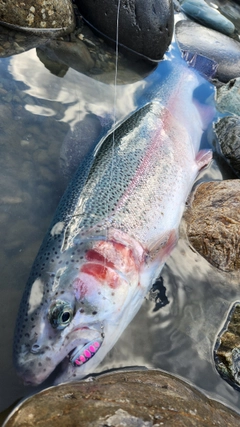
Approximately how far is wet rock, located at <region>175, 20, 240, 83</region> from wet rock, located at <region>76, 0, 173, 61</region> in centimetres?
59

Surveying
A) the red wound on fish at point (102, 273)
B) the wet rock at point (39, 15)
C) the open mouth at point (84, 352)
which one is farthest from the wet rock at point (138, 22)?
the open mouth at point (84, 352)

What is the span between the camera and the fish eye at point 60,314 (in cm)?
256

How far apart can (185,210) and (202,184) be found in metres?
0.51

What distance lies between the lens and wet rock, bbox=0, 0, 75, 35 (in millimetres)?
5293

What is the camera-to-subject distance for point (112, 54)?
5844 millimetres

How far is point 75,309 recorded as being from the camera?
265 centimetres

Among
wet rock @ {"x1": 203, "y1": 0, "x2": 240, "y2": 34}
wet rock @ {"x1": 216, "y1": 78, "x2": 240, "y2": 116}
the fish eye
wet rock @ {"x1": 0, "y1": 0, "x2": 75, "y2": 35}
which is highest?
wet rock @ {"x1": 203, "y1": 0, "x2": 240, "y2": 34}

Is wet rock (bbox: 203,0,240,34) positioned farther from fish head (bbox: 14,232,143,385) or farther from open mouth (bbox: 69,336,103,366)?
open mouth (bbox: 69,336,103,366)

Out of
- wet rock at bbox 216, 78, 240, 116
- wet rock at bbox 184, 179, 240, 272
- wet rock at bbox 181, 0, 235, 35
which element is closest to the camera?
wet rock at bbox 184, 179, 240, 272

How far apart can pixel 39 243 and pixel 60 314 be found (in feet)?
3.00

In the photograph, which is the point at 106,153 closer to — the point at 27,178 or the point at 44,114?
the point at 27,178

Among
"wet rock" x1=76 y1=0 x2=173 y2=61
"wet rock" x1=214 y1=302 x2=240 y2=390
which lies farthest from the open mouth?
"wet rock" x1=76 y1=0 x2=173 y2=61

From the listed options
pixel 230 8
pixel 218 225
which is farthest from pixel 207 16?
pixel 218 225

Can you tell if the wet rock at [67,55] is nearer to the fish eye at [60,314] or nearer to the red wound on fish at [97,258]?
the red wound on fish at [97,258]
